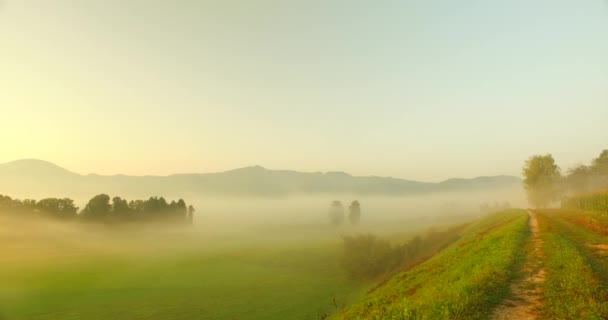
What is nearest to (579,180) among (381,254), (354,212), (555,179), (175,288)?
(555,179)

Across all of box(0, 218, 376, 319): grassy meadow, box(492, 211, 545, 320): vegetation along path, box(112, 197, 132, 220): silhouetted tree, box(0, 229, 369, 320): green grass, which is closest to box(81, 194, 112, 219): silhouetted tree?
box(112, 197, 132, 220): silhouetted tree

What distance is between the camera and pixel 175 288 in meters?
63.9

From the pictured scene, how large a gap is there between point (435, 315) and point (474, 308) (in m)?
2.32

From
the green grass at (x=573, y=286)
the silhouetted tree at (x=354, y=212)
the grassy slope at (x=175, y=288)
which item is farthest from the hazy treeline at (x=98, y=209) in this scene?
the green grass at (x=573, y=286)

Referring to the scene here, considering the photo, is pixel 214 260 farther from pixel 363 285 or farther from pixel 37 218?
pixel 37 218

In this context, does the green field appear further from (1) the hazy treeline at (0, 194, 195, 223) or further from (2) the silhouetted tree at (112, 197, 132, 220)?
(2) the silhouetted tree at (112, 197, 132, 220)

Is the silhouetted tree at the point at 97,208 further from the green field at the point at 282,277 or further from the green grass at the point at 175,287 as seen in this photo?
the green grass at the point at 175,287

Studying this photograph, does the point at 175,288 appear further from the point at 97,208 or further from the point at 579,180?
the point at 579,180

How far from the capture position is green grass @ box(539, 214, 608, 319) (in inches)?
551

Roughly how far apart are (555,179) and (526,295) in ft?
459

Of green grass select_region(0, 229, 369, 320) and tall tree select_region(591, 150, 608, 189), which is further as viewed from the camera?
tall tree select_region(591, 150, 608, 189)

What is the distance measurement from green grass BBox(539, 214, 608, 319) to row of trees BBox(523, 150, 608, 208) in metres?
116

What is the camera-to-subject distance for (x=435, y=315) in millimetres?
16000

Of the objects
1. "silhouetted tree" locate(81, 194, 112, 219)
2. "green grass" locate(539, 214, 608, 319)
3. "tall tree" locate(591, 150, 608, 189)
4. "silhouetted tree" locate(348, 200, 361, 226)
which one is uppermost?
"tall tree" locate(591, 150, 608, 189)
